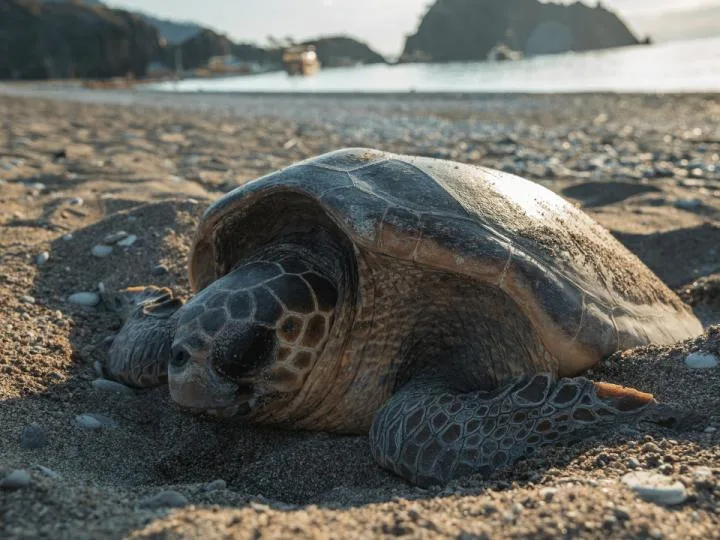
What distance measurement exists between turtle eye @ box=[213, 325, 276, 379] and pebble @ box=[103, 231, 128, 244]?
226cm

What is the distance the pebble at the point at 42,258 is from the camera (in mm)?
3715

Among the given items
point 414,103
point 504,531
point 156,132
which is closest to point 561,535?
point 504,531

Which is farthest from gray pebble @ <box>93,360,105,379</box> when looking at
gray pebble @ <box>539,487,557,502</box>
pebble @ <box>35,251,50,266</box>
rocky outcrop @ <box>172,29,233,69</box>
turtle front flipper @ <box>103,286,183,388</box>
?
rocky outcrop @ <box>172,29,233,69</box>

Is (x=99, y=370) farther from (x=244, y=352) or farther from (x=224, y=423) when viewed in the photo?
(x=244, y=352)

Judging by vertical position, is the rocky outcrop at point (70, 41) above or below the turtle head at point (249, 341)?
above

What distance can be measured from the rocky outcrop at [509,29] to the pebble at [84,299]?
99725mm

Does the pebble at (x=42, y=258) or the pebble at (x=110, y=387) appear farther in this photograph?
the pebble at (x=42, y=258)

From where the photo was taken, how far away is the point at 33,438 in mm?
2039

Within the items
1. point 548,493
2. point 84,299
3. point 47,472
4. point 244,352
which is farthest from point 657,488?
point 84,299

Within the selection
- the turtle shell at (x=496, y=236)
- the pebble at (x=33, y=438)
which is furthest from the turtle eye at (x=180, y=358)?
the turtle shell at (x=496, y=236)

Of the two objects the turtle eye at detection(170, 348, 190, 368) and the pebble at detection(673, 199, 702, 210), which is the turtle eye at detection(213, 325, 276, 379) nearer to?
the turtle eye at detection(170, 348, 190, 368)

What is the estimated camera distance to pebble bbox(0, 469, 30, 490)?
1500 millimetres

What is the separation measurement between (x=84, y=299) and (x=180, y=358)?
1.51 metres

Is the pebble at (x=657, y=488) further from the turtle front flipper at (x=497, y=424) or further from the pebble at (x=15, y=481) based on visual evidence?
the pebble at (x=15, y=481)
